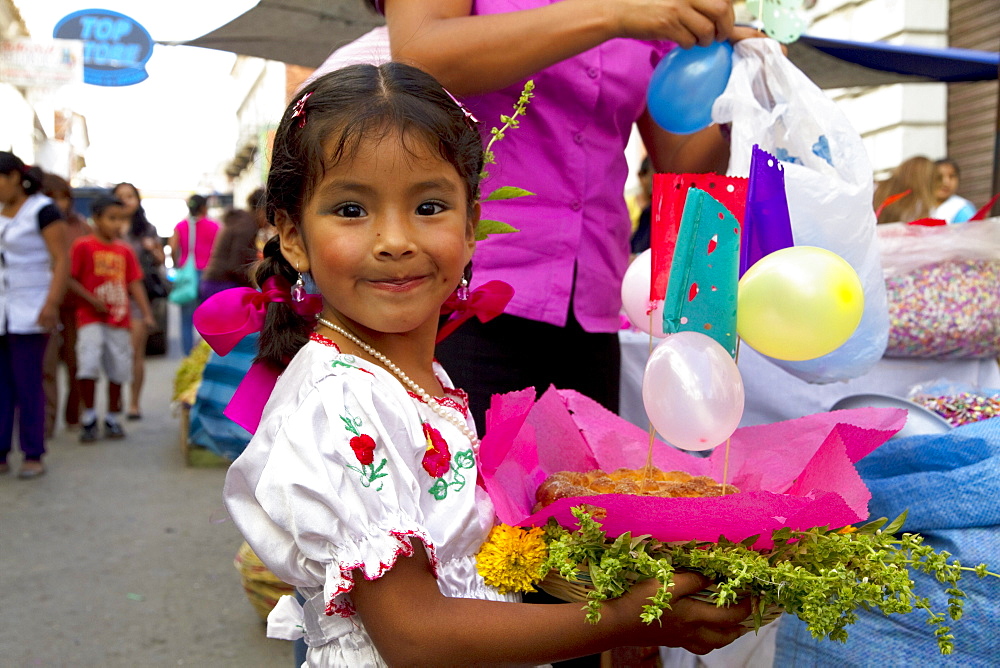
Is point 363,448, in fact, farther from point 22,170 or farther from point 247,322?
point 22,170

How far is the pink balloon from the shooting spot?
1.35 meters

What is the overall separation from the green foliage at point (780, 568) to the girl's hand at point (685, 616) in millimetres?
15

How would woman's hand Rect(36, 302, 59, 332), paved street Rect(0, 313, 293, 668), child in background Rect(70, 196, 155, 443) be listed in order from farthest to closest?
1. child in background Rect(70, 196, 155, 443)
2. woman's hand Rect(36, 302, 59, 332)
3. paved street Rect(0, 313, 293, 668)

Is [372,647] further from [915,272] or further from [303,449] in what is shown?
[915,272]

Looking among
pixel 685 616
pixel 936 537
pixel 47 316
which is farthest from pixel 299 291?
pixel 47 316

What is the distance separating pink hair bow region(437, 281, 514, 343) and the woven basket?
510 mm

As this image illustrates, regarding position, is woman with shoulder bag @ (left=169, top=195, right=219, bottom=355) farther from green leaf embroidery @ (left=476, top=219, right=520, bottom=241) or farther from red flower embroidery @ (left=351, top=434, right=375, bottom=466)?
red flower embroidery @ (left=351, top=434, right=375, bottom=466)

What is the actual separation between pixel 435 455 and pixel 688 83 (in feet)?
3.01

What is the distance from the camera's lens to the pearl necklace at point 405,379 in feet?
4.58

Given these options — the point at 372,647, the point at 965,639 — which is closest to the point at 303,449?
the point at 372,647

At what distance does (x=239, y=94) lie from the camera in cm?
4572

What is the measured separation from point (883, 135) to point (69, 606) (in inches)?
311

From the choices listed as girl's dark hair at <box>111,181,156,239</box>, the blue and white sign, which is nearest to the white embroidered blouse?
girl's dark hair at <box>111,181,156,239</box>

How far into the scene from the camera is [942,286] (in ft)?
9.18
